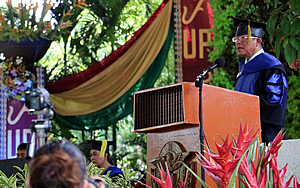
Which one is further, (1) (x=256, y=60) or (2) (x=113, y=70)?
(2) (x=113, y=70)

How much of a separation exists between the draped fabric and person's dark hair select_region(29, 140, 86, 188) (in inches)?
261

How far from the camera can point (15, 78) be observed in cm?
859

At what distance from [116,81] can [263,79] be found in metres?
4.01

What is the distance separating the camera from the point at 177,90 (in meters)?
3.43

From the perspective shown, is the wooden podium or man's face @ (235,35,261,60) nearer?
the wooden podium

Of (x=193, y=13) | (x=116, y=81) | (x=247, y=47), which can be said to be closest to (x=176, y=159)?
(x=247, y=47)

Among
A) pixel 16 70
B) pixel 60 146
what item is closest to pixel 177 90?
pixel 60 146

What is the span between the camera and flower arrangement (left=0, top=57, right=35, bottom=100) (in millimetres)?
8555

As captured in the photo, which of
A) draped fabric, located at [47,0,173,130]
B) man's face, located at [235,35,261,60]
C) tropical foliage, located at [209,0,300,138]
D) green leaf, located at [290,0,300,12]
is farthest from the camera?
draped fabric, located at [47,0,173,130]

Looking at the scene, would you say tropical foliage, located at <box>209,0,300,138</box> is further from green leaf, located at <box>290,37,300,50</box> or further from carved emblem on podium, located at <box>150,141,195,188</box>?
carved emblem on podium, located at <box>150,141,195,188</box>

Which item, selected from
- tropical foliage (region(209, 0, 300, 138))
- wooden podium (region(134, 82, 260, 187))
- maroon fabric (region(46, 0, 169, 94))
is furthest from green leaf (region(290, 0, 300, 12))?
maroon fabric (region(46, 0, 169, 94))

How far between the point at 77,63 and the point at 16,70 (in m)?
1.53

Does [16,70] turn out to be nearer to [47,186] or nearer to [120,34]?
[120,34]

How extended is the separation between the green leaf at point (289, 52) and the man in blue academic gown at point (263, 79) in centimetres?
73
